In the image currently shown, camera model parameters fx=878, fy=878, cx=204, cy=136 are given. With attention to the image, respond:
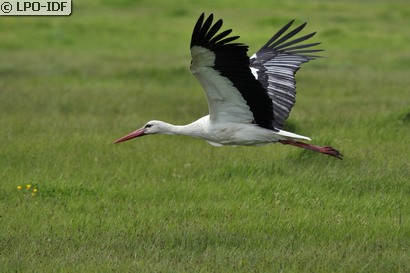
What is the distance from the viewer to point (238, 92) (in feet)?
21.7

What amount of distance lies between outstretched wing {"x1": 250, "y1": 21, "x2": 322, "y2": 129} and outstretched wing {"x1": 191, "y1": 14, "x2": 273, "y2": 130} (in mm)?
660

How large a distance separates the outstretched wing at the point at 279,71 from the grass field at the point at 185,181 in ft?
1.96

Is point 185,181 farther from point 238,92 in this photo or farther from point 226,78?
point 226,78

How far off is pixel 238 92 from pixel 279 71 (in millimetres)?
1577

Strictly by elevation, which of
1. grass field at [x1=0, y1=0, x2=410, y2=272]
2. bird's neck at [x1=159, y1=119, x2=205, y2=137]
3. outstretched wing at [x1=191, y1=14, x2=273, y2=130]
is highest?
outstretched wing at [x1=191, y1=14, x2=273, y2=130]

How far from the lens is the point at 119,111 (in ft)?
41.0

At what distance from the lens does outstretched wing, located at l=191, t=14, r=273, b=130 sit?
5852 mm

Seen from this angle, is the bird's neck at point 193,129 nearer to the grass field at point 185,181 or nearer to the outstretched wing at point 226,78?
the outstretched wing at point 226,78

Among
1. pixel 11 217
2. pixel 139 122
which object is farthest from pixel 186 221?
pixel 139 122

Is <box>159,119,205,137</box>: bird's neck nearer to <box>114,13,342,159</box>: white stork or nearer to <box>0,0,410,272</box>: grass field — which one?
<box>114,13,342,159</box>: white stork

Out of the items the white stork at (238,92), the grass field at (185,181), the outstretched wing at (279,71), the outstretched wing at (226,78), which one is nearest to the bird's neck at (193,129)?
the white stork at (238,92)

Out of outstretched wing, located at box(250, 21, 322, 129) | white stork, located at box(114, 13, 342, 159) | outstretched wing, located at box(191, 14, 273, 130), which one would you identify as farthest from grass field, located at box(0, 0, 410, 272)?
outstretched wing, located at box(191, 14, 273, 130)

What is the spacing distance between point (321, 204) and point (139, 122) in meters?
4.93

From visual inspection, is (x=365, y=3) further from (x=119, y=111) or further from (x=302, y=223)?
(x=302, y=223)
